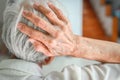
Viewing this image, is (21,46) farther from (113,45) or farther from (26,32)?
(113,45)

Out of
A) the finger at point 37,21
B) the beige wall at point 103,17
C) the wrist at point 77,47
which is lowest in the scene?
the beige wall at point 103,17

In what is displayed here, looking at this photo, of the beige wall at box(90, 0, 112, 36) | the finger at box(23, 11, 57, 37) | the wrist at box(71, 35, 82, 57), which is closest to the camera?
the finger at box(23, 11, 57, 37)

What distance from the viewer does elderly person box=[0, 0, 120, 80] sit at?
0.71 meters

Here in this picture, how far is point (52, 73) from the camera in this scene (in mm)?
768

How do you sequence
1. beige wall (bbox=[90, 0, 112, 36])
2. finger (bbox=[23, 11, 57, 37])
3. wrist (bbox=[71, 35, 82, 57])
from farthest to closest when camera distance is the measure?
beige wall (bbox=[90, 0, 112, 36]), wrist (bbox=[71, 35, 82, 57]), finger (bbox=[23, 11, 57, 37])

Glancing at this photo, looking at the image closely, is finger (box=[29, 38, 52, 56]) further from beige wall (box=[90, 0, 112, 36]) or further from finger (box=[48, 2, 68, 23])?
beige wall (box=[90, 0, 112, 36])

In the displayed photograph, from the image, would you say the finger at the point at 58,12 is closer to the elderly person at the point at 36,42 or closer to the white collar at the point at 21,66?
the elderly person at the point at 36,42

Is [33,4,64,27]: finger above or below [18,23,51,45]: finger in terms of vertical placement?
above

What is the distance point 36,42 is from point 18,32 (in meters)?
0.06

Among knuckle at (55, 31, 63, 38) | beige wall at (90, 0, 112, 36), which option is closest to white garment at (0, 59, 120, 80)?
knuckle at (55, 31, 63, 38)

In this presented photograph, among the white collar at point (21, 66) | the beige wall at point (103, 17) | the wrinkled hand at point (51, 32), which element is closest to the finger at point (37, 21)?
the wrinkled hand at point (51, 32)

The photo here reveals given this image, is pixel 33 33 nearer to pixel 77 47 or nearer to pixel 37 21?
pixel 37 21

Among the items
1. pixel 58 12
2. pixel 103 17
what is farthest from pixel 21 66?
pixel 103 17

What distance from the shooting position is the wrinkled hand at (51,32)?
706mm
